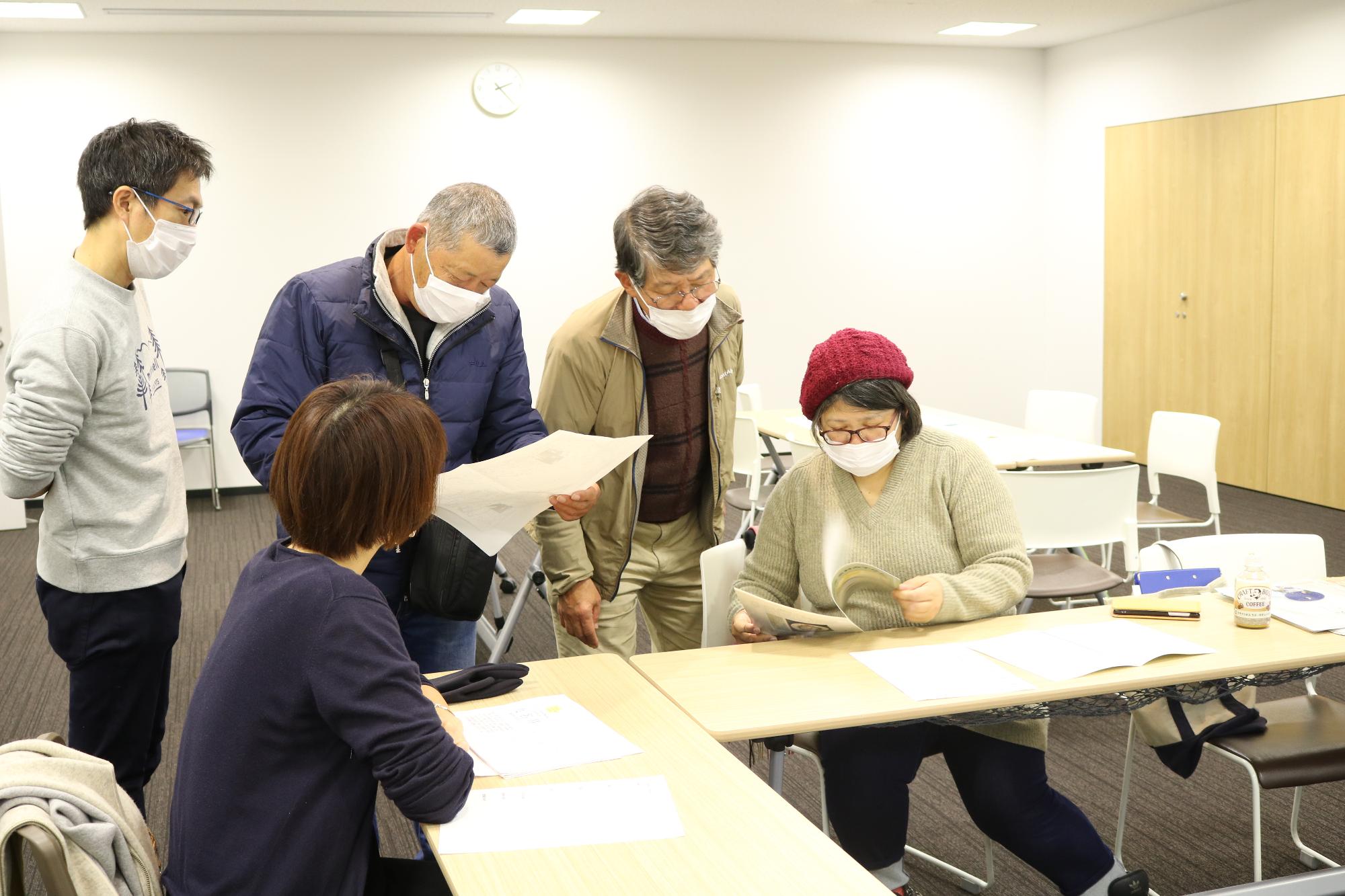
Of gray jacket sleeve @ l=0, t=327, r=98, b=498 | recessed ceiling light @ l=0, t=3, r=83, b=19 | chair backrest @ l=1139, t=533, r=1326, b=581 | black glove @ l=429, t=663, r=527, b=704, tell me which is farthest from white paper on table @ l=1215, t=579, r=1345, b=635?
recessed ceiling light @ l=0, t=3, r=83, b=19

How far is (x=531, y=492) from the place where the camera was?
2.08 m

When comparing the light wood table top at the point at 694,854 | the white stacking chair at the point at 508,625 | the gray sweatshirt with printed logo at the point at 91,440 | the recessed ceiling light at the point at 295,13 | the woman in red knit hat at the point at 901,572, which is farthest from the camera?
the recessed ceiling light at the point at 295,13

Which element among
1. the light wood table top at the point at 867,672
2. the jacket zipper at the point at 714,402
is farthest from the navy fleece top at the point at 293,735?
the jacket zipper at the point at 714,402

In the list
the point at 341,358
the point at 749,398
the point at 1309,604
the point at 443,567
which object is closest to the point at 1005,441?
the point at 749,398

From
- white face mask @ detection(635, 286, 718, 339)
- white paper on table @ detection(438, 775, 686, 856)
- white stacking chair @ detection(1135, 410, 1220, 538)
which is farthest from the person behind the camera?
white stacking chair @ detection(1135, 410, 1220, 538)

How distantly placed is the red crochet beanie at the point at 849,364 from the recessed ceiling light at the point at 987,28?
607cm

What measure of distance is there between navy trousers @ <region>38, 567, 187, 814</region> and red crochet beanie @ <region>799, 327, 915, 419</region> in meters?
1.35

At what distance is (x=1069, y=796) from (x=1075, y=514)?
0.97 metres

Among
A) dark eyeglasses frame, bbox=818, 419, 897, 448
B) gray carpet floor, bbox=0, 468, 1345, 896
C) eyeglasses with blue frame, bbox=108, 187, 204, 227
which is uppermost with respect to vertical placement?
eyeglasses with blue frame, bbox=108, 187, 204, 227

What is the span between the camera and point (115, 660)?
224 cm

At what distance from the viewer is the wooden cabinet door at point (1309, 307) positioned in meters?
6.54

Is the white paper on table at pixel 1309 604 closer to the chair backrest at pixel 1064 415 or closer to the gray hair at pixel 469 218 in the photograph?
the gray hair at pixel 469 218

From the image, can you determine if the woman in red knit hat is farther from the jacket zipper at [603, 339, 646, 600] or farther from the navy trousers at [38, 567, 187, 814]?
the navy trousers at [38, 567, 187, 814]

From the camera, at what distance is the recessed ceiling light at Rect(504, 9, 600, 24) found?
6996 millimetres
